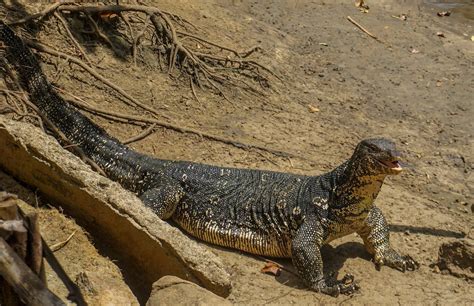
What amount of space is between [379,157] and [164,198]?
2191 millimetres

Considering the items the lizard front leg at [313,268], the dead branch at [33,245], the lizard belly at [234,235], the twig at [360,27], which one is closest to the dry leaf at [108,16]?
the lizard belly at [234,235]

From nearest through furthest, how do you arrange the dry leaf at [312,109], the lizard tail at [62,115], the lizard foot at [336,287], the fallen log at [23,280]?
the fallen log at [23,280] → the lizard foot at [336,287] → the lizard tail at [62,115] → the dry leaf at [312,109]

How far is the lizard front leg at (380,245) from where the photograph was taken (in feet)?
23.7

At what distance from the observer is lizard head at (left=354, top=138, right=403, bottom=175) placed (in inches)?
255

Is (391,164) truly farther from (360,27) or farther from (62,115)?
(360,27)

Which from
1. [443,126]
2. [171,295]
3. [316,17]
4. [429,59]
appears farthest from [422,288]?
[316,17]

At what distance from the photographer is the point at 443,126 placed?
34.8ft

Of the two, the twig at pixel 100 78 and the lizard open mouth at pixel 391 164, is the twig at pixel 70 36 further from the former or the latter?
the lizard open mouth at pixel 391 164

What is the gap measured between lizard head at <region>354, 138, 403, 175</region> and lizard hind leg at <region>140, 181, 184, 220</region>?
1.92 m

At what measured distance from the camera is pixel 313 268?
6.66 metres

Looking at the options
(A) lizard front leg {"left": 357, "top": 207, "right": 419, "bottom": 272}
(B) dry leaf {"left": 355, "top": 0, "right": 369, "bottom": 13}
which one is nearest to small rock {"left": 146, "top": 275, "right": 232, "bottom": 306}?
(A) lizard front leg {"left": 357, "top": 207, "right": 419, "bottom": 272}

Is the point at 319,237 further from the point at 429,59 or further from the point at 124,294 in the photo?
the point at 429,59

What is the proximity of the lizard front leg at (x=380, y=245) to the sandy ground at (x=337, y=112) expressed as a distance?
0.37 feet

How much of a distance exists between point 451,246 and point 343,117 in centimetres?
377
